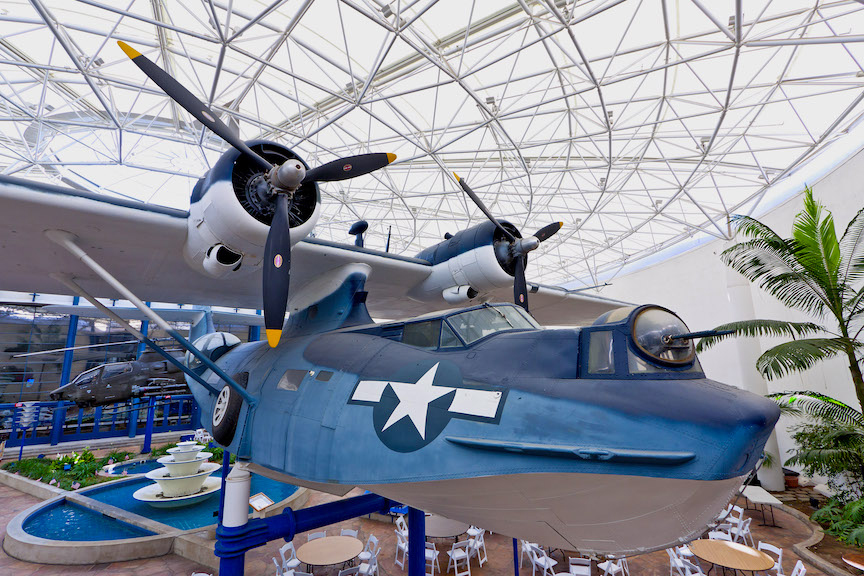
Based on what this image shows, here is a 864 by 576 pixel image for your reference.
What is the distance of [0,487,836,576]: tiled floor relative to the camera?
8.16 m

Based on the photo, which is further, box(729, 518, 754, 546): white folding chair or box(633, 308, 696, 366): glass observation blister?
box(729, 518, 754, 546): white folding chair

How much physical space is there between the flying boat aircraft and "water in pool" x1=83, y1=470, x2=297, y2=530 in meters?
6.30

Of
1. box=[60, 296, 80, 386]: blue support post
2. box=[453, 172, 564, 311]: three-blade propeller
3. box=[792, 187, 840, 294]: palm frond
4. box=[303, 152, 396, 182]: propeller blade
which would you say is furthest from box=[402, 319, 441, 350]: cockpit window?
box=[60, 296, 80, 386]: blue support post

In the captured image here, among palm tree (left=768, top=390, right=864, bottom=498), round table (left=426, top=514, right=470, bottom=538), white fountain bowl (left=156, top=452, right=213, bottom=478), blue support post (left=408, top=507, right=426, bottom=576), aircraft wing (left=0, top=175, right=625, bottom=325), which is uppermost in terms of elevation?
aircraft wing (left=0, top=175, right=625, bottom=325)

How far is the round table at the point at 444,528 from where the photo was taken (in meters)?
9.16

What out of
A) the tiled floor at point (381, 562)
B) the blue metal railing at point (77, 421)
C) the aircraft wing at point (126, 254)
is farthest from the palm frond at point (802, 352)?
the blue metal railing at point (77, 421)

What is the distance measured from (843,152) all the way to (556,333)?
646 inches

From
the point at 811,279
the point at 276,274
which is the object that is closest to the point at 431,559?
the point at 276,274

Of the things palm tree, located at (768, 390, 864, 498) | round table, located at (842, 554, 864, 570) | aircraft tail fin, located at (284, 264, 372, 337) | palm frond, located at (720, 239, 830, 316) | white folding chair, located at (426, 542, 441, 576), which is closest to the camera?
aircraft tail fin, located at (284, 264, 372, 337)

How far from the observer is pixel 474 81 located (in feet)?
49.9

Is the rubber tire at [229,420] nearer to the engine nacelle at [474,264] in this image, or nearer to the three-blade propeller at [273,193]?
the three-blade propeller at [273,193]

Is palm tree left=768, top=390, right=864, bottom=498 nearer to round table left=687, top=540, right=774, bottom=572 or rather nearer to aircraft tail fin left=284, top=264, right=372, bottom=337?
round table left=687, top=540, right=774, bottom=572

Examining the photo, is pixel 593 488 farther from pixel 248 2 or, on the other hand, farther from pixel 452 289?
pixel 248 2

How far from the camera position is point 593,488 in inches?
90.6
